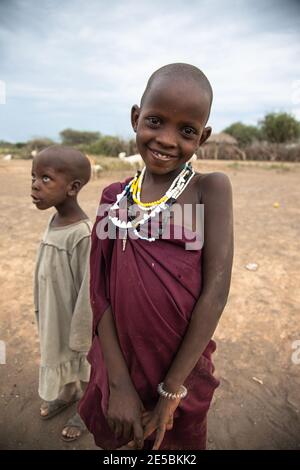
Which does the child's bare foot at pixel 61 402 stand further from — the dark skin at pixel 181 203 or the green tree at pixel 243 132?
the green tree at pixel 243 132

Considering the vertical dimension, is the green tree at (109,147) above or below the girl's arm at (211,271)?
above

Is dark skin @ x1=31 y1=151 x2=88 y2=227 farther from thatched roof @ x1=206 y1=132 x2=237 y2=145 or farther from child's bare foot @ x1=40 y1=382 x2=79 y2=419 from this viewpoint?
thatched roof @ x1=206 y1=132 x2=237 y2=145

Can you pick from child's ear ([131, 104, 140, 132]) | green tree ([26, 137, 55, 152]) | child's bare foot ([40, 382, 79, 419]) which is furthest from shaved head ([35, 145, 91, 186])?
green tree ([26, 137, 55, 152])

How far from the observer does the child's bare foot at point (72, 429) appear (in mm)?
1865

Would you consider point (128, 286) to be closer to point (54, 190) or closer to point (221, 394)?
point (54, 190)

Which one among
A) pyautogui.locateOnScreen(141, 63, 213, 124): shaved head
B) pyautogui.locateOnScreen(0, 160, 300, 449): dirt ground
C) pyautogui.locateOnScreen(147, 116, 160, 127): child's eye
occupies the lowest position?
pyautogui.locateOnScreen(0, 160, 300, 449): dirt ground

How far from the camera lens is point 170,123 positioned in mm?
985

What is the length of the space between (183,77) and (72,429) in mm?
1878

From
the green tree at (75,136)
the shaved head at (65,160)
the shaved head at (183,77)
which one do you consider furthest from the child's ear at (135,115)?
the green tree at (75,136)

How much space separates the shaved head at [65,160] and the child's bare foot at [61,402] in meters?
1.30

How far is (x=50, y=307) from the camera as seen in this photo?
1732 millimetres

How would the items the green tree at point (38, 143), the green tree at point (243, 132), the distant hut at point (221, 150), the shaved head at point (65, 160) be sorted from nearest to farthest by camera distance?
the shaved head at point (65, 160), the distant hut at point (221, 150), the green tree at point (38, 143), the green tree at point (243, 132)

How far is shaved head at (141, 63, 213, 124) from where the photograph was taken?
3.18ft

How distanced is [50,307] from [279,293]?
8.15 feet
